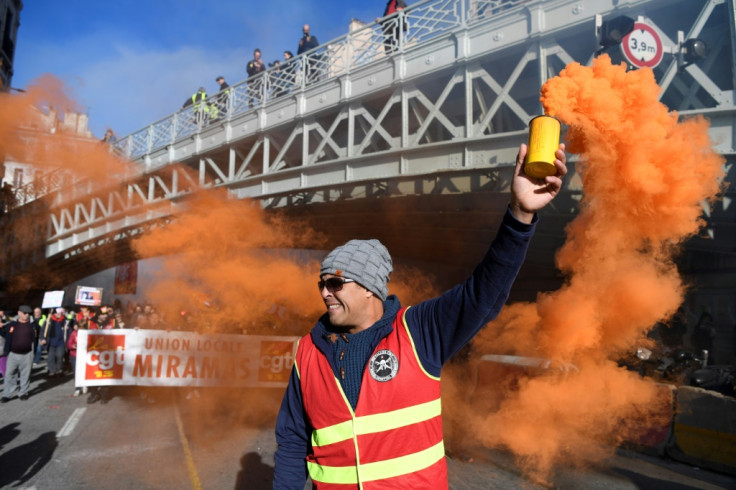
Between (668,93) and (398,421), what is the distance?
9322mm

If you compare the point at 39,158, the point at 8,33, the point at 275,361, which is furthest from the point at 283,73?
the point at 8,33

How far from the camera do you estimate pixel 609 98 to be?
218 inches

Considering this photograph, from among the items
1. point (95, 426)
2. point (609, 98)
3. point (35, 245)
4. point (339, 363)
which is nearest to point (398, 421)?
point (339, 363)

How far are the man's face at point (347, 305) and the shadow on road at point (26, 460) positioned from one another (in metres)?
5.34

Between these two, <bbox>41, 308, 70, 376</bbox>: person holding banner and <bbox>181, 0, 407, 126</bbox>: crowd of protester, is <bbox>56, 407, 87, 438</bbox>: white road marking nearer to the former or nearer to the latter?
<bbox>41, 308, 70, 376</bbox>: person holding banner

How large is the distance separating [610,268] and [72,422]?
351 inches

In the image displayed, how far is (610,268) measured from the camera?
6.41 meters

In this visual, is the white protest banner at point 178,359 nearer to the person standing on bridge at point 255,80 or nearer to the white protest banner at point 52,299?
the person standing on bridge at point 255,80

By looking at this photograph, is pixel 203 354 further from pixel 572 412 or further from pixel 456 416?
pixel 572 412

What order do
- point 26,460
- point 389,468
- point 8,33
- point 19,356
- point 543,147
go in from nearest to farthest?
point 543,147 → point 389,468 → point 26,460 → point 19,356 → point 8,33

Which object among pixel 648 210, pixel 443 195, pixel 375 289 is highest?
pixel 443 195

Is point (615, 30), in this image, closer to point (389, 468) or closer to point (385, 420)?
point (385, 420)

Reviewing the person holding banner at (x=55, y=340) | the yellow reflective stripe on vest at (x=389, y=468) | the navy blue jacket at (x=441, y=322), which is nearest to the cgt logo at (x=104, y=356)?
the person holding banner at (x=55, y=340)

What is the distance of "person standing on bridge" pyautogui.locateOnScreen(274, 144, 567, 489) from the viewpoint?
1.65 m
